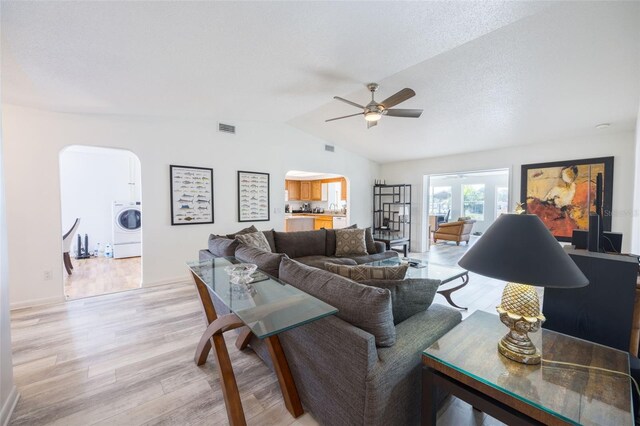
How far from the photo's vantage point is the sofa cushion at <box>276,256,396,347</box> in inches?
52.4

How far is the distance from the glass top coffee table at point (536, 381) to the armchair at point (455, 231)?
7.44 metres

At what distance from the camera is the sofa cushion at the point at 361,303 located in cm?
133

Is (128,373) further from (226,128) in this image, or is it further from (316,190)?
(316,190)

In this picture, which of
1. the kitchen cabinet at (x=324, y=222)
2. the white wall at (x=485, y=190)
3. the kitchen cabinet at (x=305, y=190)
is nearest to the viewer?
the kitchen cabinet at (x=324, y=222)

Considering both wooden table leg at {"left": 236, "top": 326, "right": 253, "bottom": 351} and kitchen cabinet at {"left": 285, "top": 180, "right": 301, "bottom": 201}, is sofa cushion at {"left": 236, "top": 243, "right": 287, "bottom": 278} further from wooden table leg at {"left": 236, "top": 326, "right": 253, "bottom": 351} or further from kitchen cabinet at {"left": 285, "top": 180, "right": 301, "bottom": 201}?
kitchen cabinet at {"left": 285, "top": 180, "right": 301, "bottom": 201}

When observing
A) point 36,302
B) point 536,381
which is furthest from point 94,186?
point 536,381

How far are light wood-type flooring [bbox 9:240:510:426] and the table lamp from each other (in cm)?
80

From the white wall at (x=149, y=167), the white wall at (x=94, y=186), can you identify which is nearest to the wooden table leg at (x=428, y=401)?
the white wall at (x=149, y=167)

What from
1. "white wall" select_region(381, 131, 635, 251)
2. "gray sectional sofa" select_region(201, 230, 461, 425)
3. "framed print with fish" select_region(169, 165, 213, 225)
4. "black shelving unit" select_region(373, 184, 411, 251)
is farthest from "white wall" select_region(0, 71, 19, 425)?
"white wall" select_region(381, 131, 635, 251)

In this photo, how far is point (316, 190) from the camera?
927 cm

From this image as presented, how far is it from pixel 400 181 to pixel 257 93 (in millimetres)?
4840

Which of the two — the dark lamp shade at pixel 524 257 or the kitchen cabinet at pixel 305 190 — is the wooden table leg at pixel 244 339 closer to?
the dark lamp shade at pixel 524 257

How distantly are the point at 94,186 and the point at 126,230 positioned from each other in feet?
4.52

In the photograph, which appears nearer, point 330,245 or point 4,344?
point 4,344
